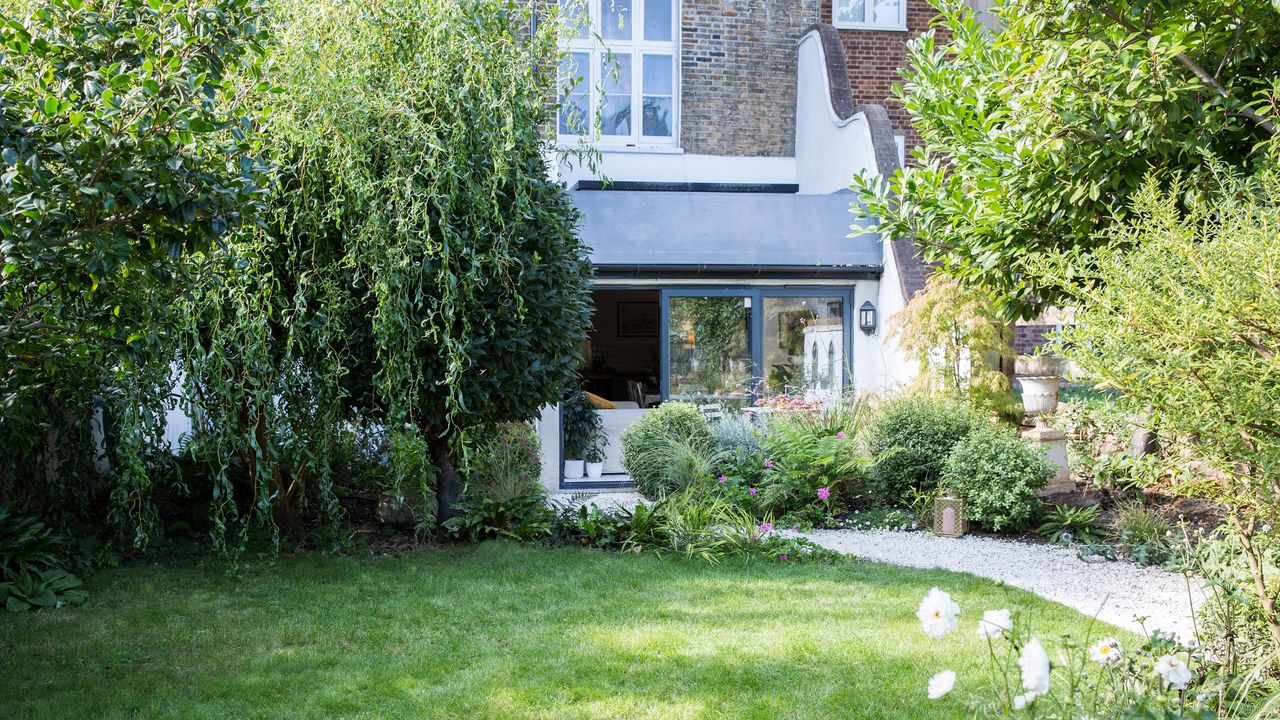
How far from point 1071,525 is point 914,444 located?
1396 millimetres

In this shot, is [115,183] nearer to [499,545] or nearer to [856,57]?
[499,545]

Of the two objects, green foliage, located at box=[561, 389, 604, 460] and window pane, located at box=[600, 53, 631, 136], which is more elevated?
window pane, located at box=[600, 53, 631, 136]

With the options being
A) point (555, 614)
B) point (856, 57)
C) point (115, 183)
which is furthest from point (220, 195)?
point (856, 57)

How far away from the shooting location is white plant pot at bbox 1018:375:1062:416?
31.0 feet

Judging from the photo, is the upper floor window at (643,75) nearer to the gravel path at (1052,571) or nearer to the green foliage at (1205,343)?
the gravel path at (1052,571)

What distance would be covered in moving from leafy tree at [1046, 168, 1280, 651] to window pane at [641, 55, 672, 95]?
10571mm

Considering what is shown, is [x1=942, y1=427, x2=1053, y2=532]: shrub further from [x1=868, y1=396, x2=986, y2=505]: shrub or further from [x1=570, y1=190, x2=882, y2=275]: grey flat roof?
[x1=570, y1=190, x2=882, y2=275]: grey flat roof

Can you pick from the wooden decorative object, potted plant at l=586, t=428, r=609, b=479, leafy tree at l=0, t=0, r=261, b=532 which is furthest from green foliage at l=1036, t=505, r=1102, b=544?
leafy tree at l=0, t=0, r=261, b=532

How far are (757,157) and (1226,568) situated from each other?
10372 mm

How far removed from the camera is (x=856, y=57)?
546 inches

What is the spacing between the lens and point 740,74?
13.5 m

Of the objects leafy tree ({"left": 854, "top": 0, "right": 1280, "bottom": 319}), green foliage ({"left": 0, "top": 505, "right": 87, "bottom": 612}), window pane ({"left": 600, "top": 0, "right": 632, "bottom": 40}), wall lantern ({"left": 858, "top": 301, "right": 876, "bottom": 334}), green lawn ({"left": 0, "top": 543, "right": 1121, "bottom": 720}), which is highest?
window pane ({"left": 600, "top": 0, "right": 632, "bottom": 40})

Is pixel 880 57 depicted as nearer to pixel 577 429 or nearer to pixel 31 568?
pixel 577 429

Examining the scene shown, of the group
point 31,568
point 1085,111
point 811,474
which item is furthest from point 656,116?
point 31,568
